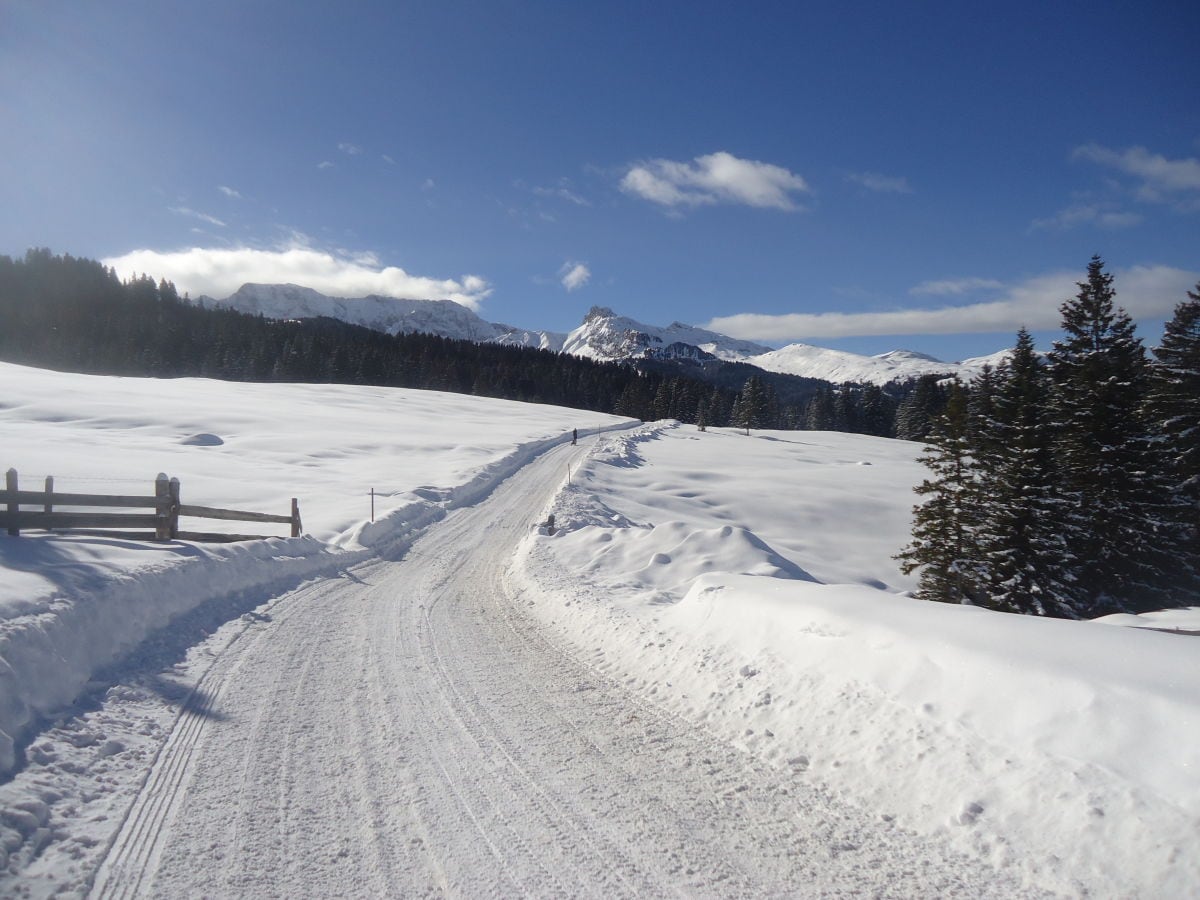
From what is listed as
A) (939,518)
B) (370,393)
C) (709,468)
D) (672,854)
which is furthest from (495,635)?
(370,393)

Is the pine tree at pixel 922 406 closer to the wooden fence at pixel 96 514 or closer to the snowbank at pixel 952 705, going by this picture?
the snowbank at pixel 952 705

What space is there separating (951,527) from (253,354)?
10985 centimetres

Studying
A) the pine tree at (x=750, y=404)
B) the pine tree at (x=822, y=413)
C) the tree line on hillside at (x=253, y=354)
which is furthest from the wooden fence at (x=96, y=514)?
the pine tree at (x=822, y=413)

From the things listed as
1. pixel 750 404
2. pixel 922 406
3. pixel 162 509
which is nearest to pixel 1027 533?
pixel 162 509

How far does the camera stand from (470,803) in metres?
4.75

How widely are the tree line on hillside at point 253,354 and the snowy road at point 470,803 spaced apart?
8251 cm

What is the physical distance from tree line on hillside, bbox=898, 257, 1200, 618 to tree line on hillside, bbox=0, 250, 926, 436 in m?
63.4

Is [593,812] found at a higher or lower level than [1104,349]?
lower

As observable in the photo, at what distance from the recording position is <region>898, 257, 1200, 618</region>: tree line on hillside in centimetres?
2066

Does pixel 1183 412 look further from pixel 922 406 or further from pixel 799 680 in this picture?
pixel 922 406

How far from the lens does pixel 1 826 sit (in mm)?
3939

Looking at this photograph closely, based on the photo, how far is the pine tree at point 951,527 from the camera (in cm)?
2183

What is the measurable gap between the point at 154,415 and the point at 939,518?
46.8m

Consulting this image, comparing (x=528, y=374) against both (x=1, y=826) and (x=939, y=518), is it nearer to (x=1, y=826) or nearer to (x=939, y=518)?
(x=939, y=518)
